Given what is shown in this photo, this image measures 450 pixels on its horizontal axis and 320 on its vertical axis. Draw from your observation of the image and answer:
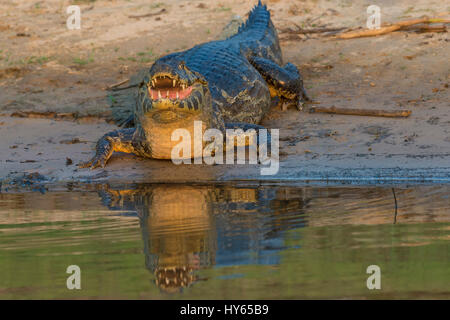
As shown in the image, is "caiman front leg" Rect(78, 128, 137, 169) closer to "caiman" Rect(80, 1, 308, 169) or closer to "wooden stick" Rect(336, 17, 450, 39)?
"caiman" Rect(80, 1, 308, 169)

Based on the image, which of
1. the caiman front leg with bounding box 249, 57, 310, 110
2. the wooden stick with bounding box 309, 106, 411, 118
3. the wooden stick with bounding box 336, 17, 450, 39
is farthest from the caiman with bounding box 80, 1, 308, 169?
the wooden stick with bounding box 336, 17, 450, 39

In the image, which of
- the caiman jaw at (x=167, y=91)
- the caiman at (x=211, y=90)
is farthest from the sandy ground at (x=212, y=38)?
the caiman jaw at (x=167, y=91)

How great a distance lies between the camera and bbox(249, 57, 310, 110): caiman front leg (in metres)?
8.48

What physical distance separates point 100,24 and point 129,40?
81 cm

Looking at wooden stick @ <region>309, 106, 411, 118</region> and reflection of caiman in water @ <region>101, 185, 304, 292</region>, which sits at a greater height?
wooden stick @ <region>309, 106, 411, 118</region>

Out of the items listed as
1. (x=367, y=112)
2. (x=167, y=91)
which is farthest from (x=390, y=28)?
(x=167, y=91)

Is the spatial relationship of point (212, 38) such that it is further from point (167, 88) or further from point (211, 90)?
point (167, 88)

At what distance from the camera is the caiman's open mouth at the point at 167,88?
20.4 ft

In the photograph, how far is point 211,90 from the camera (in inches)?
302

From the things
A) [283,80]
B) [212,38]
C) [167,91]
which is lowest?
[167,91]

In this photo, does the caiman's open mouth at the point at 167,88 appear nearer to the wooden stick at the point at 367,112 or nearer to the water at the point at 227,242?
the water at the point at 227,242

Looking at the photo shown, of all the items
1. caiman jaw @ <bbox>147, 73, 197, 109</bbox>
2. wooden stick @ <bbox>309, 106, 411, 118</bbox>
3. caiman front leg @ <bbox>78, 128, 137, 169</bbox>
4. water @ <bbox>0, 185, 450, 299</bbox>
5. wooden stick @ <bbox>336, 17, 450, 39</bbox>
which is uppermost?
wooden stick @ <bbox>336, 17, 450, 39</bbox>

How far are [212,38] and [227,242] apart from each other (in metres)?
6.65
